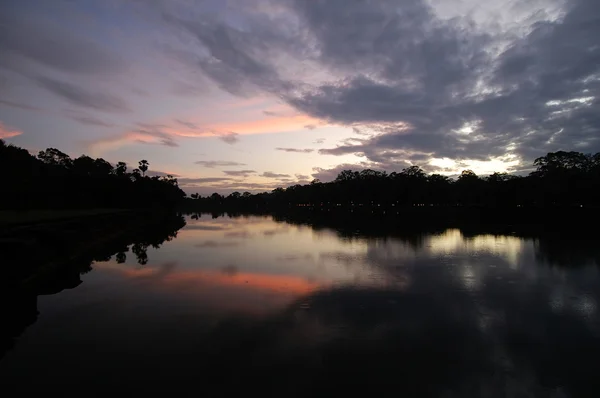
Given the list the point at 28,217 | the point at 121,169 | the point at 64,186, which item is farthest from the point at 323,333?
the point at 121,169

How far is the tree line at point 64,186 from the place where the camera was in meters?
35.3

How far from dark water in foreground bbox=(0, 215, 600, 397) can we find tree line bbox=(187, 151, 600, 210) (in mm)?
63393

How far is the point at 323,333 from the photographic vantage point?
8914 millimetres

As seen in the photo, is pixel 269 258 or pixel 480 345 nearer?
pixel 480 345

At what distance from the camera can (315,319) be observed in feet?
32.4

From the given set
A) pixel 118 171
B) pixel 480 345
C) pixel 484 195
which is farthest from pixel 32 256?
pixel 484 195

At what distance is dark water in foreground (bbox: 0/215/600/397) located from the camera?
21.9ft

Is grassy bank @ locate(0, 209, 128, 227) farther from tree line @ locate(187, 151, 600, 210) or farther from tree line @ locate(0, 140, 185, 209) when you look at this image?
tree line @ locate(187, 151, 600, 210)

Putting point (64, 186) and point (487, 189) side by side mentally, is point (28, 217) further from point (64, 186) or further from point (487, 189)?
point (487, 189)

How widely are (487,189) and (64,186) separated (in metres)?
84.2

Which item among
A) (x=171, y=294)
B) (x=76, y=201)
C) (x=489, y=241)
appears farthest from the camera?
(x=76, y=201)

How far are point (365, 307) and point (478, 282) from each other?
5.79 m

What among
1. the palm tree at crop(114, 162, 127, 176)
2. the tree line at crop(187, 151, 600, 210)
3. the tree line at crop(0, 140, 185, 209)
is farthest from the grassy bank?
the tree line at crop(187, 151, 600, 210)

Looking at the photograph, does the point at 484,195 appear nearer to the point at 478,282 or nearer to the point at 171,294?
the point at 478,282
